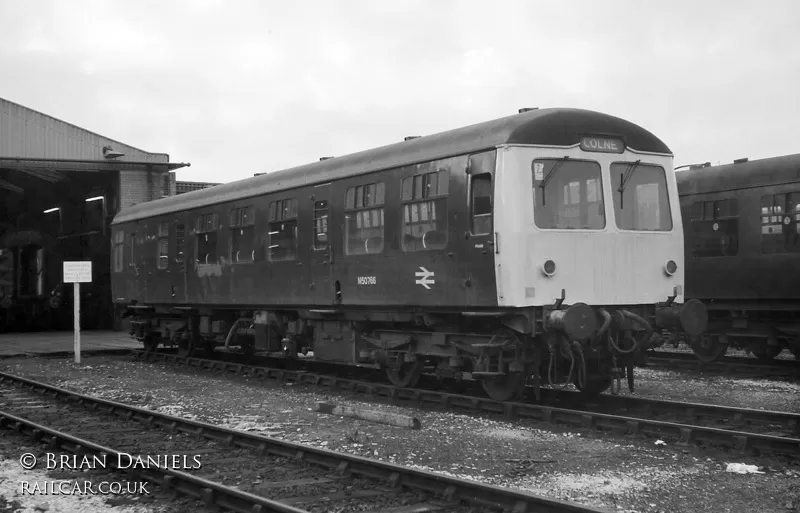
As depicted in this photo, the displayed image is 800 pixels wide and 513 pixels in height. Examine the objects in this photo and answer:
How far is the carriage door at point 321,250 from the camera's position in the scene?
43.1 ft

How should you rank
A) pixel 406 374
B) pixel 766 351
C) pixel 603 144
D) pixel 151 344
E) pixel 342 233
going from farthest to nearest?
pixel 151 344 < pixel 766 351 < pixel 342 233 < pixel 406 374 < pixel 603 144

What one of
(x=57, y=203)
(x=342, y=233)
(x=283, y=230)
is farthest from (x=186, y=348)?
(x=57, y=203)

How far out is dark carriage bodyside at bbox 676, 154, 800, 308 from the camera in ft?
47.4

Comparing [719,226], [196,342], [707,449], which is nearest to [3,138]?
[196,342]

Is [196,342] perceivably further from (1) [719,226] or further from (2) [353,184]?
(1) [719,226]

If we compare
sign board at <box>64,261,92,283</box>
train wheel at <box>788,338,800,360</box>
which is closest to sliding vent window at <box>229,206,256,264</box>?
sign board at <box>64,261,92,283</box>

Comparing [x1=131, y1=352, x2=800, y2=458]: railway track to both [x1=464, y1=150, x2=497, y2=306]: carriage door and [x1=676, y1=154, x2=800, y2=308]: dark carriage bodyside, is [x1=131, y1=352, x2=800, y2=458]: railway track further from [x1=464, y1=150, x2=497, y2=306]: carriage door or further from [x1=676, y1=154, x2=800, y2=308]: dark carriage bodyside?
[x1=676, y1=154, x2=800, y2=308]: dark carriage bodyside

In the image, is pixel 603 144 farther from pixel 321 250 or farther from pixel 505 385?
pixel 321 250

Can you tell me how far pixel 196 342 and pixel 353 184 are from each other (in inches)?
284

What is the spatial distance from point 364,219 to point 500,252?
9.79ft

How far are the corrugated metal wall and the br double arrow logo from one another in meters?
19.6

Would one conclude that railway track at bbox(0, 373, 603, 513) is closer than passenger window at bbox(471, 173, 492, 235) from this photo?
Yes

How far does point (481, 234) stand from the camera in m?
10.3

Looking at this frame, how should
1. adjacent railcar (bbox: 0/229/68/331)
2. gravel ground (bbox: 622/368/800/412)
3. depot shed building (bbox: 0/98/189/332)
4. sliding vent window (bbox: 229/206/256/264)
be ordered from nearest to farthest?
gravel ground (bbox: 622/368/800/412) < sliding vent window (bbox: 229/206/256/264) < depot shed building (bbox: 0/98/189/332) < adjacent railcar (bbox: 0/229/68/331)
